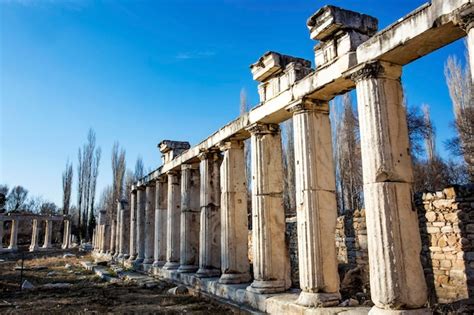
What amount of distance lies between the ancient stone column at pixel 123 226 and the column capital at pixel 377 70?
1606cm

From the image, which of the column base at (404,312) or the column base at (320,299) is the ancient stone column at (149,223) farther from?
the column base at (404,312)

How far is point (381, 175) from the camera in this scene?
4.89 m

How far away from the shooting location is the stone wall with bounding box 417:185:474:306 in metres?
7.86

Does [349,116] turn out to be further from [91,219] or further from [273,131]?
[91,219]

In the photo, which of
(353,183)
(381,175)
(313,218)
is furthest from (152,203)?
(353,183)

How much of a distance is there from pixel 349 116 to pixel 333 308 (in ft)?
73.1

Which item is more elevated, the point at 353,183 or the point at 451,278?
the point at 353,183

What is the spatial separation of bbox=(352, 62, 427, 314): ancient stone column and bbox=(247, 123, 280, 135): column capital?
2705 mm

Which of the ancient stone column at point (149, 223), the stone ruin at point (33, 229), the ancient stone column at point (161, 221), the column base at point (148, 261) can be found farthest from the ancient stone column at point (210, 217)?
the stone ruin at point (33, 229)

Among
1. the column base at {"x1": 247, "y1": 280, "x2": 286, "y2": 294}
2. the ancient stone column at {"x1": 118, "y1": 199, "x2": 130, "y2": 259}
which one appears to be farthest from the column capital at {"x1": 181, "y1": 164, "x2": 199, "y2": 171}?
the ancient stone column at {"x1": 118, "y1": 199, "x2": 130, "y2": 259}

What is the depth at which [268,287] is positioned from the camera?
7059mm

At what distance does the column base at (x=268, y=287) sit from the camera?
7.03m

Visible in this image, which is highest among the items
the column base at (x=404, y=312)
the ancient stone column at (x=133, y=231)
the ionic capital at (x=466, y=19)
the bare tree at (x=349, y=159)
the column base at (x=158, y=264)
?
the bare tree at (x=349, y=159)

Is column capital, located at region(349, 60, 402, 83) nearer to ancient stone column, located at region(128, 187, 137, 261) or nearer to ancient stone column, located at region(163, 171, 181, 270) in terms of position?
ancient stone column, located at region(163, 171, 181, 270)
